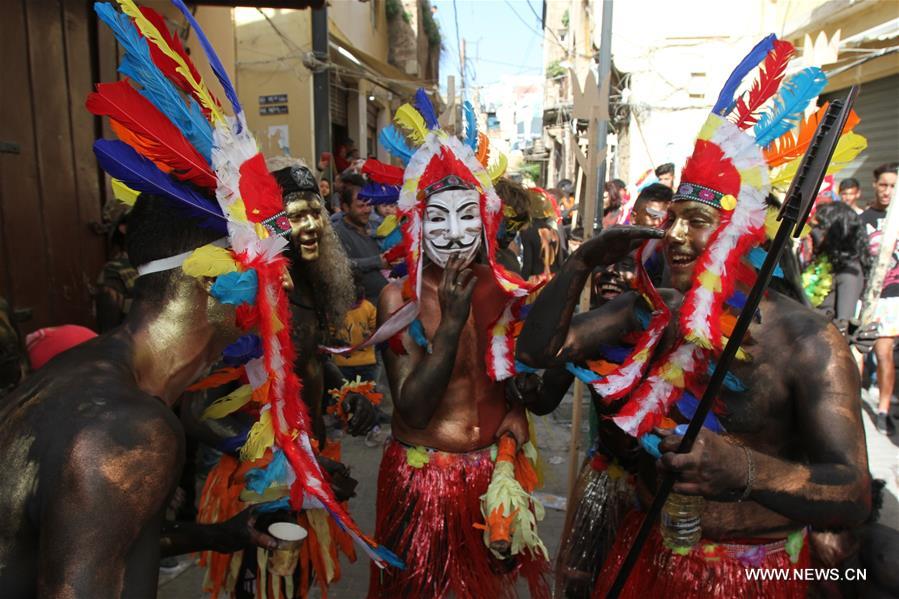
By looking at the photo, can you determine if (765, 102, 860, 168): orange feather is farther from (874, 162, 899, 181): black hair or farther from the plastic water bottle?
(874, 162, 899, 181): black hair

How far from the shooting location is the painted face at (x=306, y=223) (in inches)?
99.7

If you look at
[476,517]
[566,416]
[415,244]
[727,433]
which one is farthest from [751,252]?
[566,416]

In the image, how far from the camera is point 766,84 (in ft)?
6.11

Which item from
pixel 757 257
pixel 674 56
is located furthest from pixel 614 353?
pixel 674 56

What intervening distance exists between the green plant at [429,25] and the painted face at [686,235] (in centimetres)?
2255

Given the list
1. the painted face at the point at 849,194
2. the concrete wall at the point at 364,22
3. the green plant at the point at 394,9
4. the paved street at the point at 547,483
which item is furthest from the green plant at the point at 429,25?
the paved street at the point at 547,483

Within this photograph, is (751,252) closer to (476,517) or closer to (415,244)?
(415,244)

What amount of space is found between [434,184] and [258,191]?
0.83 meters

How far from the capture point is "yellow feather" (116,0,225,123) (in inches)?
59.4

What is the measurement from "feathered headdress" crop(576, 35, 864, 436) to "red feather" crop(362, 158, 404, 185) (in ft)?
4.05

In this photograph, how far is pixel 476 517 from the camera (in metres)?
2.33

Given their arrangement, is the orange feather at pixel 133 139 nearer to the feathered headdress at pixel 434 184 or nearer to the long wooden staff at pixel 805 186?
the feathered headdress at pixel 434 184

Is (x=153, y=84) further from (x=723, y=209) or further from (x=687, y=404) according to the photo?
(x=687, y=404)

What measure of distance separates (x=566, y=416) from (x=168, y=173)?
5.21 m
